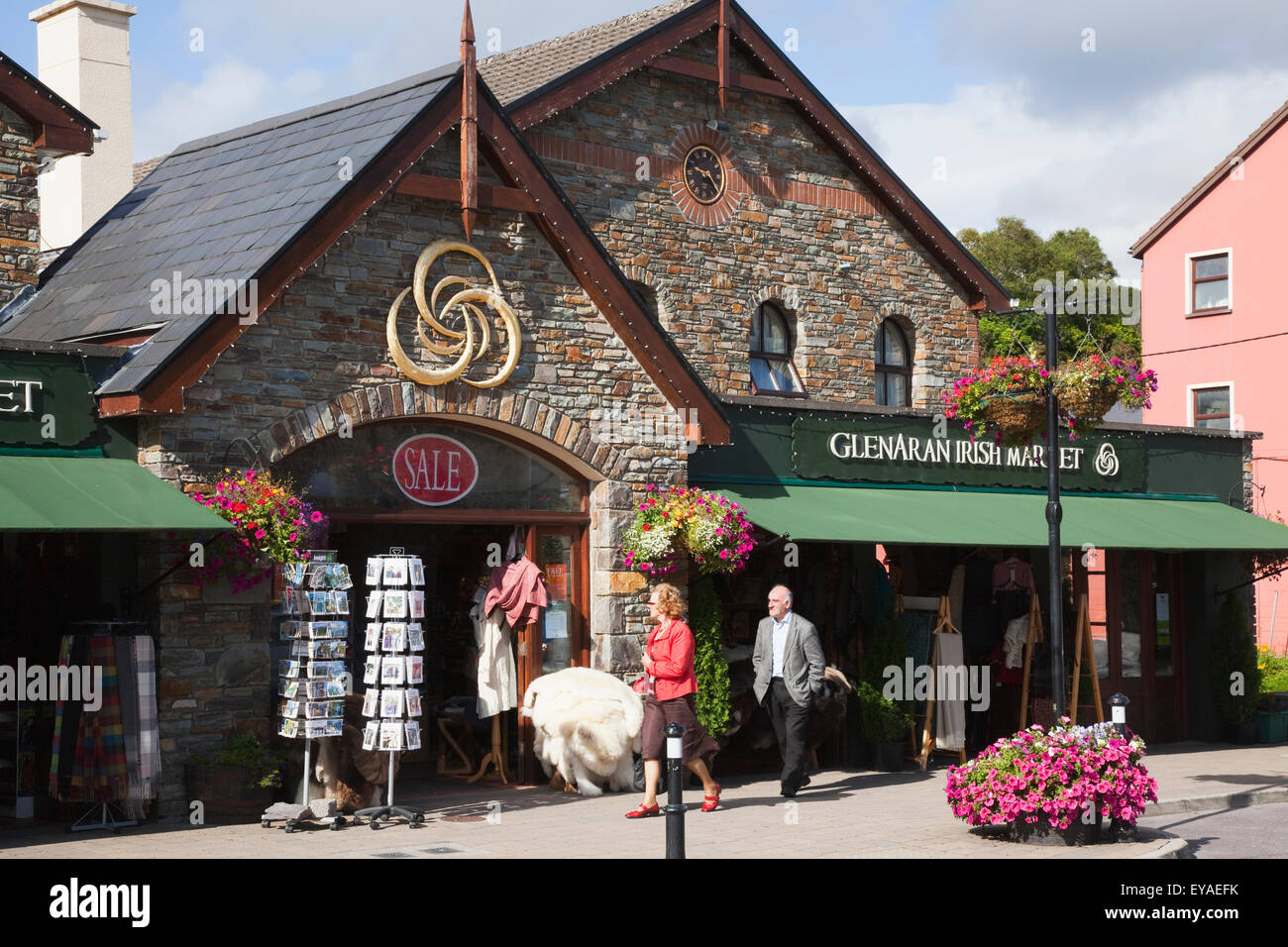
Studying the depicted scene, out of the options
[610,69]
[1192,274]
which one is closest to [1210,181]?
[1192,274]

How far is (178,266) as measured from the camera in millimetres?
13383

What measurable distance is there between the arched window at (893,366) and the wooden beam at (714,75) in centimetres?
340

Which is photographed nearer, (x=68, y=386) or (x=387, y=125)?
(x=68, y=386)

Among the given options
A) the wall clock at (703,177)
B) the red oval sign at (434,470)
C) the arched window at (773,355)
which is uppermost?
the wall clock at (703,177)

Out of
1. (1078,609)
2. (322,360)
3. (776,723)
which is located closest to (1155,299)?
(1078,609)

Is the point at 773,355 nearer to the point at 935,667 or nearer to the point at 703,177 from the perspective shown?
the point at 703,177

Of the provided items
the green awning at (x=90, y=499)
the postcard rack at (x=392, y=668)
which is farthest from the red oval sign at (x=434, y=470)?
the green awning at (x=90, y=499)

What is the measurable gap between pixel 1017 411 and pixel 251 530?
623cm

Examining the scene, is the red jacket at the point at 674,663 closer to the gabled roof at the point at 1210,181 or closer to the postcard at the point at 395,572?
the postcard at the point at 395,572

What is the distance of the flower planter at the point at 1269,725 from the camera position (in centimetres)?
1962

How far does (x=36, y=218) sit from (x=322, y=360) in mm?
4384

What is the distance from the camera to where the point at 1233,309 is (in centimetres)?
3509

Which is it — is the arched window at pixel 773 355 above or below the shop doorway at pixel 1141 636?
above
